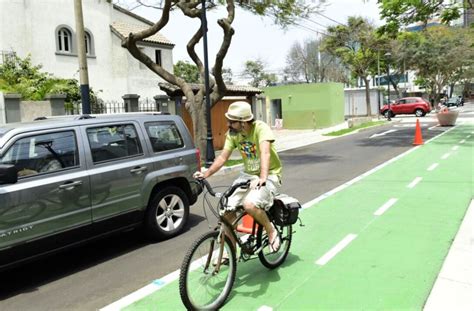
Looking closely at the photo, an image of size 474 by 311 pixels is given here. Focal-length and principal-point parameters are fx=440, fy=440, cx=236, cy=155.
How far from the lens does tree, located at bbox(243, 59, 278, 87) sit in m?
66.1

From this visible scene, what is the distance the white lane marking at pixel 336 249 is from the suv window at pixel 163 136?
8.94 feet

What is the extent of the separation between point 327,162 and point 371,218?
7.59m

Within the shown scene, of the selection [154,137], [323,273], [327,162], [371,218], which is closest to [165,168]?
[154,137]

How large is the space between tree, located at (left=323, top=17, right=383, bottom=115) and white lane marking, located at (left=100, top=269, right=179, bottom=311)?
38.8 metres

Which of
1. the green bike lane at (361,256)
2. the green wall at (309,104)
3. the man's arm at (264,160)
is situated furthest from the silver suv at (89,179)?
the green wall at (309,104)

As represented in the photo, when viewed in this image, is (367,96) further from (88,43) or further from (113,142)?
(113,142)

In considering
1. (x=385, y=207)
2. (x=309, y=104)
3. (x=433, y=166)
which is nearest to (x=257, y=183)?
(x=385, y=207)

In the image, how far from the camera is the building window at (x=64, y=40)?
2427 cm

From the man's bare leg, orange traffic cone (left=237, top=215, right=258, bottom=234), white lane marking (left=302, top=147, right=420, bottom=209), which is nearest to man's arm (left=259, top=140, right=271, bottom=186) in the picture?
the man's bare leg

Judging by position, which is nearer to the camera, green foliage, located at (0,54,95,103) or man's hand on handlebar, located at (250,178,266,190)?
man's hand on handlebar, located at (250,178,266,190)

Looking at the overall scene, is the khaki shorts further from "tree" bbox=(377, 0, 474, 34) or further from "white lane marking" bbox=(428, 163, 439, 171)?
→ "tree" bbox=(377, 0, 474, 34)

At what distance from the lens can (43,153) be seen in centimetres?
504

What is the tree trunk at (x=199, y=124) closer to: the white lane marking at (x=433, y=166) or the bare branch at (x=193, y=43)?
the bare branch at (x=193, y=43)

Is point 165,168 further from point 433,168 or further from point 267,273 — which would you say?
point 433,168
